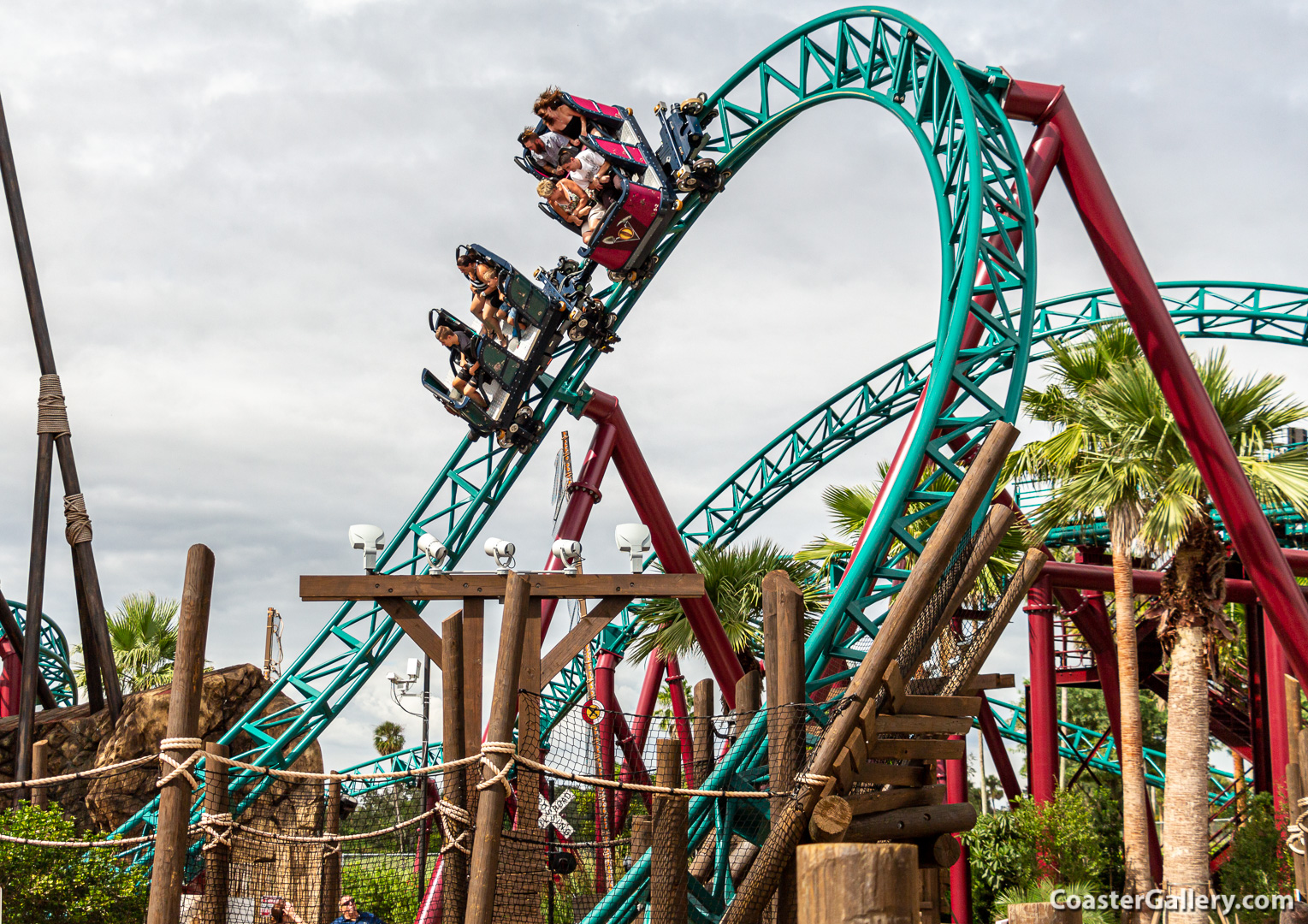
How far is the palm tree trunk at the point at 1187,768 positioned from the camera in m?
9.14

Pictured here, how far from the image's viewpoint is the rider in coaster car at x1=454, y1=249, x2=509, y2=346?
1236 centimetres

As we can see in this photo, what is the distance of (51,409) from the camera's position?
1334cm

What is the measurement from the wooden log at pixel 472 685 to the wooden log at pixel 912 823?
5.76ft

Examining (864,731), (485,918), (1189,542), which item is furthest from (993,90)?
(485,918)

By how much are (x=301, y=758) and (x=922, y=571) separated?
1049 centimetres

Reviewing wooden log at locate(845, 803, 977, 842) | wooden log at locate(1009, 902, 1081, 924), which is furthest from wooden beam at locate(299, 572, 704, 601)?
wooden log at locate(1009, 902, 1081, 924)

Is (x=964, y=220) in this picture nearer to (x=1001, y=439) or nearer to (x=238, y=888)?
(x=1001, y=439)

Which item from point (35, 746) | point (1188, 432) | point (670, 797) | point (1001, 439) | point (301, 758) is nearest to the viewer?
point (670, 797)

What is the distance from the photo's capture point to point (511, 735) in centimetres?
534

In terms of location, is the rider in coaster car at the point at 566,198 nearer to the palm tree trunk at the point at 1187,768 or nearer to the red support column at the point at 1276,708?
the palm tree trunk at the point at 1187,768

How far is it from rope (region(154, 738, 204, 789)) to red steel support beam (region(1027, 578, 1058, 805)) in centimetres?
883

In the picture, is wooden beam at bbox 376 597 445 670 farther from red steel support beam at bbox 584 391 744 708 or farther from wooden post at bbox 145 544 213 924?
red steel support beam at bbox 584 391 744 708

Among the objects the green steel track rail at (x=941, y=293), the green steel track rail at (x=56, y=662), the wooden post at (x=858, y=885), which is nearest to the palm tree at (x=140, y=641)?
the green steel track rail at (x=56, y=662)

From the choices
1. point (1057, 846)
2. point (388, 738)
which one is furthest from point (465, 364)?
point (388, 738)
